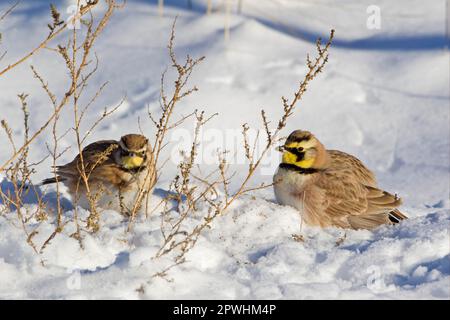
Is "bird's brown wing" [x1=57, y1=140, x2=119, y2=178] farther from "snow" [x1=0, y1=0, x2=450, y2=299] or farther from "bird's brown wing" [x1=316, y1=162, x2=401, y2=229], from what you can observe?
"bird's brown wing" [x1=316, y1=162, x2=401, y2=229]

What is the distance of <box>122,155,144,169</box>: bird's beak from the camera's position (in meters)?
5.74

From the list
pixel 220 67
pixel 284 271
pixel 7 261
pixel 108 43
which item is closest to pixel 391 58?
pixel 220 67

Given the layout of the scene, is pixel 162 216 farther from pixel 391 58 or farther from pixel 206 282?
pixel 391 58

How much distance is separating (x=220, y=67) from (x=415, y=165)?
2.62 metres

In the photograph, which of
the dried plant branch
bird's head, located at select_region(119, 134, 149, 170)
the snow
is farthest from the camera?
bird's head, located at select_region(119, 134, 149, 170)

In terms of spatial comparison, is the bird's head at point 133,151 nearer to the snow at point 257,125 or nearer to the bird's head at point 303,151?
the snow at point 257,125

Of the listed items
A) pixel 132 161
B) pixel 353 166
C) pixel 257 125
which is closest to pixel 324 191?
pixel 353 166

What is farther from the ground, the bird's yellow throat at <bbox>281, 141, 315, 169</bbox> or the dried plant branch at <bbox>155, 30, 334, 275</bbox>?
the bird's yellow throat at <bbox>281, 141, 315, 169</bbox>

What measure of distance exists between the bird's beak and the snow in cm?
32

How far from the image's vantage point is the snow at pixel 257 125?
13.6ft

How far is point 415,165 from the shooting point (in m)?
8.48

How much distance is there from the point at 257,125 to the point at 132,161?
3.47 meters

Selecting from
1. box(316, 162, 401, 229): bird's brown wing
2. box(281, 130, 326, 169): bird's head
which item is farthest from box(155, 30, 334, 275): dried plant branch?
box(316, 162, 401, 229): bird's brown wing
